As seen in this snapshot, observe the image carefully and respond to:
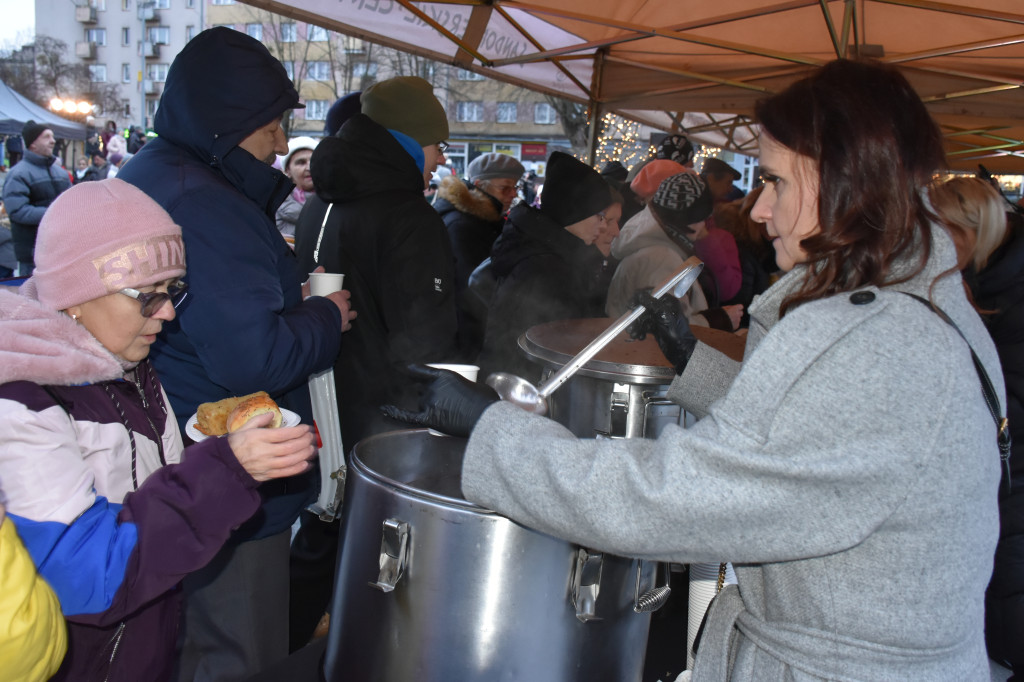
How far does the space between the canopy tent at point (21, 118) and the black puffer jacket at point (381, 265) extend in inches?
649

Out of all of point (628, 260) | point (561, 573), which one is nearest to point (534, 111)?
Result: point (628, 260)

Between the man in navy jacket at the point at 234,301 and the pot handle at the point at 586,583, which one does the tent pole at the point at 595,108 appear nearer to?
the man in navy jacket at the point at 234,301

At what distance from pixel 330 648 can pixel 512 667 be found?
558 mm

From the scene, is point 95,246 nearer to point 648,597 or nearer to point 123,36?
point 648,597

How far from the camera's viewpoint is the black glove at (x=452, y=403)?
142cm

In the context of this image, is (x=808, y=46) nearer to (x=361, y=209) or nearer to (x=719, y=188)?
(x=719, y=188)

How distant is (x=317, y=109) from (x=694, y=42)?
144ft

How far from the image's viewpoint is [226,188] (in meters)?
2.09

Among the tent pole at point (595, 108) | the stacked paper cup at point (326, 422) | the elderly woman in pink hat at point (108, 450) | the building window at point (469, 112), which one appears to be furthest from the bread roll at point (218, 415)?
the building window at point (469, 112)

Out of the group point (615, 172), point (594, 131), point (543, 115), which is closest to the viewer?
A: point (594, 131)

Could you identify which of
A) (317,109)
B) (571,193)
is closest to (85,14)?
(317,109)

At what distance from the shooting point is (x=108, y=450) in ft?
5.00

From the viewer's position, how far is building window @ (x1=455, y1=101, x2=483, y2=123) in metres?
41.9

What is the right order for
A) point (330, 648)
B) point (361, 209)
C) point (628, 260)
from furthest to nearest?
1. point (628, 260)
2. point (361, 209)
3. point (330, 648)
